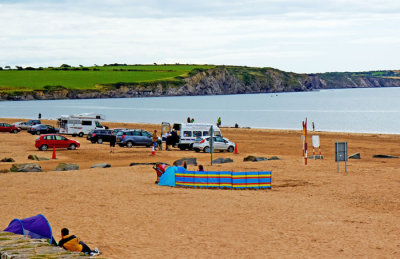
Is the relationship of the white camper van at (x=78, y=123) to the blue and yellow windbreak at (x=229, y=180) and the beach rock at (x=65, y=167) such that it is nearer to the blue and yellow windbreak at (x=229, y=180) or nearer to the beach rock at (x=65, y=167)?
the beach rock at (x=65, y=167)

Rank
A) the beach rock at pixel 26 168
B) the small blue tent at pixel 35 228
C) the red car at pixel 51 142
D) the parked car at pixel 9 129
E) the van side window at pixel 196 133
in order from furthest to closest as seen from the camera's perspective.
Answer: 1. the parked car at pixel 9 129
2. the van side window at pixel 196 133
3. the red car at pixel 51 142
4. the beach rock at pixel 26 168
5. the small blue tent at pixel 35 228

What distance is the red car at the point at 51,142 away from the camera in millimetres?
47219

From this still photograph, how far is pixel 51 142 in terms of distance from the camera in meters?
47.8

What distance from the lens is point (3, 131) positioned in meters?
69.1

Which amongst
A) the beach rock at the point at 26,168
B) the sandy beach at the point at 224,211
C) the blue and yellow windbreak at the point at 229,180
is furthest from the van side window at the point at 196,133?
the blue and yellow windbreak at the point at 229,180

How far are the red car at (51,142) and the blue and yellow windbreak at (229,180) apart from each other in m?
22.7

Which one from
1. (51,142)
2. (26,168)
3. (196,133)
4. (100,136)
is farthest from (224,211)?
(100,136)

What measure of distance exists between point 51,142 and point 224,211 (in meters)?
29.4

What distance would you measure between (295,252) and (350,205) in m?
8.06

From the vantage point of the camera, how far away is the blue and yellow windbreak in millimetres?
27531

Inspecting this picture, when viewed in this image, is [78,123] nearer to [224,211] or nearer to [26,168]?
[26,168]

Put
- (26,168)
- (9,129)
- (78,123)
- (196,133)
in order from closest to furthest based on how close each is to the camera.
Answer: (26,168)
(196,133)
(78,123)
(9,129)

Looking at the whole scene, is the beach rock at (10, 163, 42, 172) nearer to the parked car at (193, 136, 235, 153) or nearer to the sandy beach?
the sandy beach

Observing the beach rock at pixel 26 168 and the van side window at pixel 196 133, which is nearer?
the beach rock at pixel 26 168
